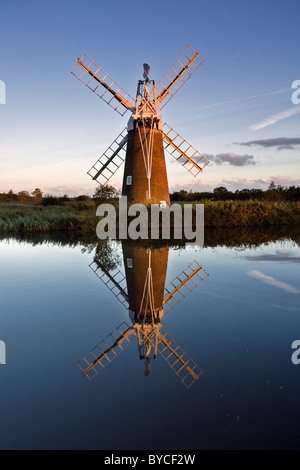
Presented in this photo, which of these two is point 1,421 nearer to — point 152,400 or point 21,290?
point 152,400

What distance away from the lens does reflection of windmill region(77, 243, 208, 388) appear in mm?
3705

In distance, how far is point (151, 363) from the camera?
148 inches

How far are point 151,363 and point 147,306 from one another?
2053mm

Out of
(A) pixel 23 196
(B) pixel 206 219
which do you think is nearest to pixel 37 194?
(A) pixel 23 196

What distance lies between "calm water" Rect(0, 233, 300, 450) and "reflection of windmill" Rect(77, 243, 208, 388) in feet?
0.06

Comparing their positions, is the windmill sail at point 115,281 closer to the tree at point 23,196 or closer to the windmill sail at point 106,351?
the windmill sail at point 106,351

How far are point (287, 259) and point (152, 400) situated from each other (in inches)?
310

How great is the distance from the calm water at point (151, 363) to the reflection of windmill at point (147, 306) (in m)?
0.02

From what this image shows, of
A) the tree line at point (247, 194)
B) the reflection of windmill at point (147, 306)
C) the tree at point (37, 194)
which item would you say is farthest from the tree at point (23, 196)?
the reflection of windmill at point (147, 306)

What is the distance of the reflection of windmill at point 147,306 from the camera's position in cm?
371

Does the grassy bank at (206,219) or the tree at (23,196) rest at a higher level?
the tree at (23,196)

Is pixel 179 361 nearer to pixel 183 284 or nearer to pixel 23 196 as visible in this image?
pixel 183 284

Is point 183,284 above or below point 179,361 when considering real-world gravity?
above
